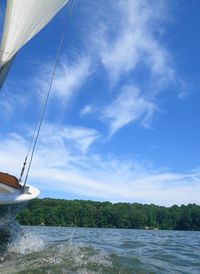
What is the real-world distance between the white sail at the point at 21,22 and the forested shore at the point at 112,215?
317ft

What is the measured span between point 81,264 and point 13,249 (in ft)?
9.30

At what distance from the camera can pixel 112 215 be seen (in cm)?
12612

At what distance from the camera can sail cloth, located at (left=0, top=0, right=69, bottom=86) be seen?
13891mm

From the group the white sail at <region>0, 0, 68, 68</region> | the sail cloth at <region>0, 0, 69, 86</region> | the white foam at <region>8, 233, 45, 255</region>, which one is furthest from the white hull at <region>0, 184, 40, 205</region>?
the white sail at <region>0, 0, 68, 68</region>

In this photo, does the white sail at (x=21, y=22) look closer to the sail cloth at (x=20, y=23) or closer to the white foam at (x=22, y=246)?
the sail cloth at (x=20, y=23)

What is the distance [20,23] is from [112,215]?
115m

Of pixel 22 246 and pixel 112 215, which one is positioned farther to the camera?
pixel 112 215

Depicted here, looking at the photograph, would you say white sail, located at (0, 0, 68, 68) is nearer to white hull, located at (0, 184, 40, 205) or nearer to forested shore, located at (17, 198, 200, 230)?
white hull, located at (0, 184, 40, 205)

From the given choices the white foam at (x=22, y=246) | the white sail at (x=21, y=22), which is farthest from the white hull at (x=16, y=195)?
the white sail at (x=21, y=22)

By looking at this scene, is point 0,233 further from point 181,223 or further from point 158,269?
point 181,223

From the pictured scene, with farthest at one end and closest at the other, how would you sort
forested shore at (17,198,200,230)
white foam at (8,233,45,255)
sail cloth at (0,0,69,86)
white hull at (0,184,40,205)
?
forested shore at (17,198,200,230), sail cloth at (0,0,69,86), white foam at (8,233,45,255), white hull at (0,184,40,205)

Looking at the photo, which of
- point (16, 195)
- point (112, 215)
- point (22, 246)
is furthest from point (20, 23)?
point (112, 215)

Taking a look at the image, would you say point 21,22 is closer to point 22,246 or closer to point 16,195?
point 16,195

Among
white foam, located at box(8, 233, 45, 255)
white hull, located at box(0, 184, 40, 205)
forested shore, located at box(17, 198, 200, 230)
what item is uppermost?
forested shore, located at box(17, 198, 200, 230)
